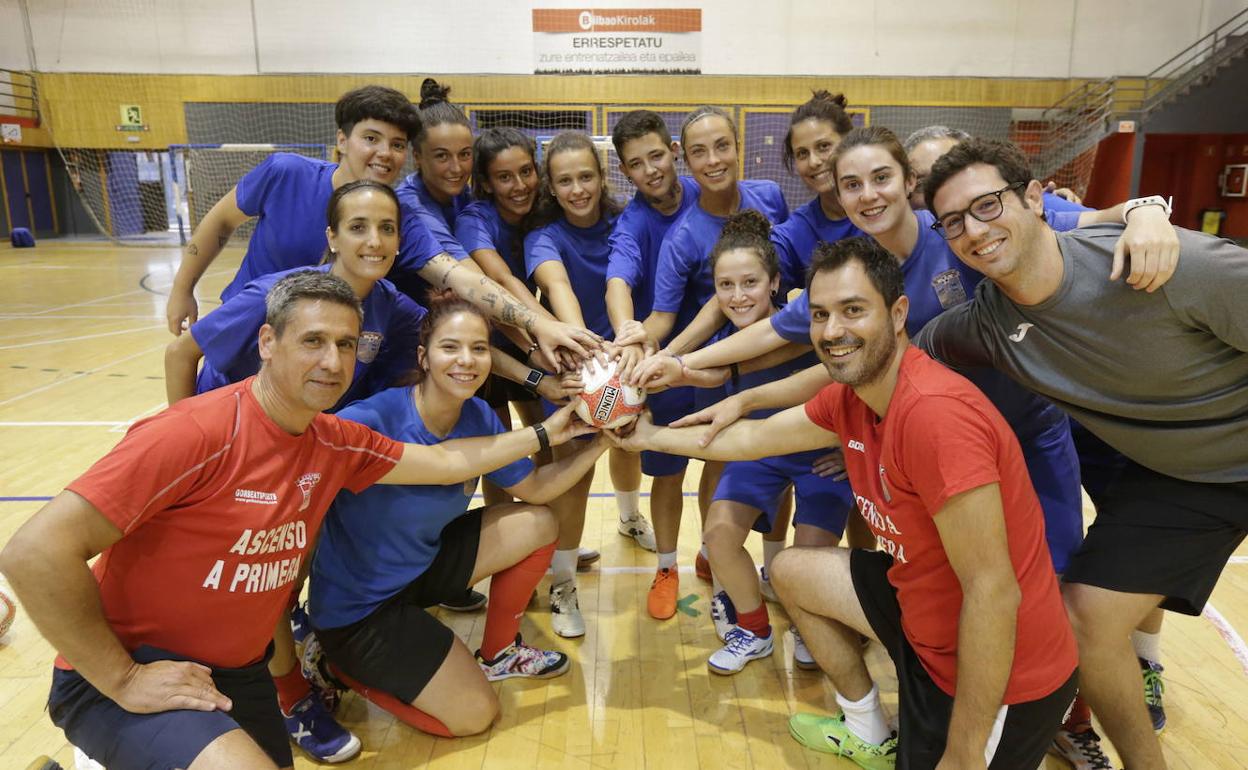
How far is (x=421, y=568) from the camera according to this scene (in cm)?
312

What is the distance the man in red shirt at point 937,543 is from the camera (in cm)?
215

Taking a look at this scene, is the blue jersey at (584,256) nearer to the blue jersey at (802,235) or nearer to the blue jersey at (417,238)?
the blue jersey at (417,238)

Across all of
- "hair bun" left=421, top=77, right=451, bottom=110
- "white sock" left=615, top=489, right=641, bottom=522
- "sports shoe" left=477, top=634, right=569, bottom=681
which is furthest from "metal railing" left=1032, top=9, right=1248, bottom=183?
"sports shoe" left=477, top=634, right=569, bottom=681

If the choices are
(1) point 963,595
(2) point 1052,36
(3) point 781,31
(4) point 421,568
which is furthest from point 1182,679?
(2) point 1052,36

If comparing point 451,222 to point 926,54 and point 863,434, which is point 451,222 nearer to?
point 863,434

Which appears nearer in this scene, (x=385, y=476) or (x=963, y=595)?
(x=963, y=595)

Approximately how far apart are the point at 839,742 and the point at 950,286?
5.56 ft

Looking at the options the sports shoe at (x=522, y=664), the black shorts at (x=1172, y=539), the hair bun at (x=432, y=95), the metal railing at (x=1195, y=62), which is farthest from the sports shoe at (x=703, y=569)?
the metal railing at (x=1195, y=62)

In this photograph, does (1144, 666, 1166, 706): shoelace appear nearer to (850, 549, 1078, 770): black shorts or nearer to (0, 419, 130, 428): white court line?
(850, 549, 1078, 770): black shorts

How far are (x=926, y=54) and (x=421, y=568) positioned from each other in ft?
60.5

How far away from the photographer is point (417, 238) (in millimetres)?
3568

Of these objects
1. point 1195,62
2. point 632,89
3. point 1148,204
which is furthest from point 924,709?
point 1195,62

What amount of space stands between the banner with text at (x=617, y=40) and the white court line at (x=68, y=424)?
13.9 meters

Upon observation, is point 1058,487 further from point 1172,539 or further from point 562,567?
point 562,567
